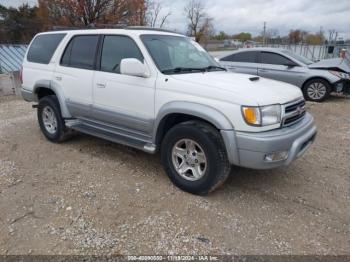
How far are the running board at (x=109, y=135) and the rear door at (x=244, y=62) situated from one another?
231 inches

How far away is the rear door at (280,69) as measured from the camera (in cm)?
879

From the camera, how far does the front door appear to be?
12.0 feet

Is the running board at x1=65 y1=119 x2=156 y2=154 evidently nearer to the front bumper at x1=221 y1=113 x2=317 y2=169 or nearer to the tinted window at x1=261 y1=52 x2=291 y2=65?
the front bumper at x1=221 y1=113 x2=317 y2=169

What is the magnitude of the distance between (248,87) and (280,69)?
633cm

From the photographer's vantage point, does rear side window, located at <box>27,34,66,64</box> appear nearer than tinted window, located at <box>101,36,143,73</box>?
No

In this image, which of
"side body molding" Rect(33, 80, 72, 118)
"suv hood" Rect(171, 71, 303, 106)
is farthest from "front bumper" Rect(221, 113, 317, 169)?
"side body molding" Rect(33, 80, 72, 118)

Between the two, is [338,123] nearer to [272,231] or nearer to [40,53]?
[272,231]

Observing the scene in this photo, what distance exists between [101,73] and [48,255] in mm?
2426

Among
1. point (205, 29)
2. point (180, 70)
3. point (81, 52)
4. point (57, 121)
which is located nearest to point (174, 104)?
point (180, 70)

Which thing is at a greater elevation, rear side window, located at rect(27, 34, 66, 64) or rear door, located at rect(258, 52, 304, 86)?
rear side window, located at rect(27, 34, 66, 64)

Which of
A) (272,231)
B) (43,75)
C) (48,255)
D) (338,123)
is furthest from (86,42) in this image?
(338,123)

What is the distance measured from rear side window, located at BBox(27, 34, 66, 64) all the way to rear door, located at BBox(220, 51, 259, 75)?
18.4 ft

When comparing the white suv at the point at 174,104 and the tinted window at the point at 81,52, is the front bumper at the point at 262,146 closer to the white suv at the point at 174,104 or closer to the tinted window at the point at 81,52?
the white suv at the point at 174,104

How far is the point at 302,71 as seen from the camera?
870 centimetres
